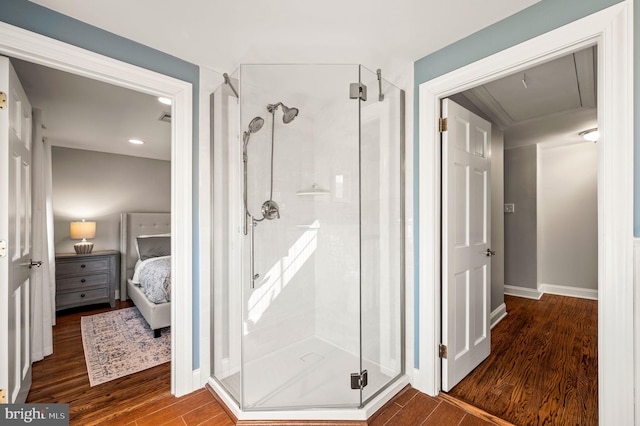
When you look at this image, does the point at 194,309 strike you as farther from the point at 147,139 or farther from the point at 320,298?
the point at 147,139

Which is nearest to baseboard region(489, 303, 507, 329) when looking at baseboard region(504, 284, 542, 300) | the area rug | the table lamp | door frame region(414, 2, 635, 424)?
baseboard region(504, 284, 542, 300)

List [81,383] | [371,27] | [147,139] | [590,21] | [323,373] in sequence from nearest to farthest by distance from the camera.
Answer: [590,21] < [371,27] < [323,373] < [81,383] < [147,139]

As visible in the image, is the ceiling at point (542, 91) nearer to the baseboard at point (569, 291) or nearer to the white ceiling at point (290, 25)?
the white ceiling at point (290, 25)

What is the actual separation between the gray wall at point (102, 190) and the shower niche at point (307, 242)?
11.6 ft

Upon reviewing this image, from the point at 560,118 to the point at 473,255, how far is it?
7.80ft

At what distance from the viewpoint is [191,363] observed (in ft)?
6.80

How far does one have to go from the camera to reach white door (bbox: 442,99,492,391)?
80.5 inches

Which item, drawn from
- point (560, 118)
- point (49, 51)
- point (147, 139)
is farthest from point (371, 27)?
point (147, 139)

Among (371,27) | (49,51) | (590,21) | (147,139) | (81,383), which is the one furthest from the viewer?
(147,139)

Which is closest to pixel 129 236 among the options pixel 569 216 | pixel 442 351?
pixel 442 351

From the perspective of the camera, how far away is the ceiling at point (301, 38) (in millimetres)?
1599

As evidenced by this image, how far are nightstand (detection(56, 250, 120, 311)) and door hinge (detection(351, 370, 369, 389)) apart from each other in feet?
12.9

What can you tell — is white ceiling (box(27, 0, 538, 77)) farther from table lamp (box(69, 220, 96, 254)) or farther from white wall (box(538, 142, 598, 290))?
white wall (box(538, 142, 598, 290))

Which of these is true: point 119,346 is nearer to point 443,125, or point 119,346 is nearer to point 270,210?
point 270,210
